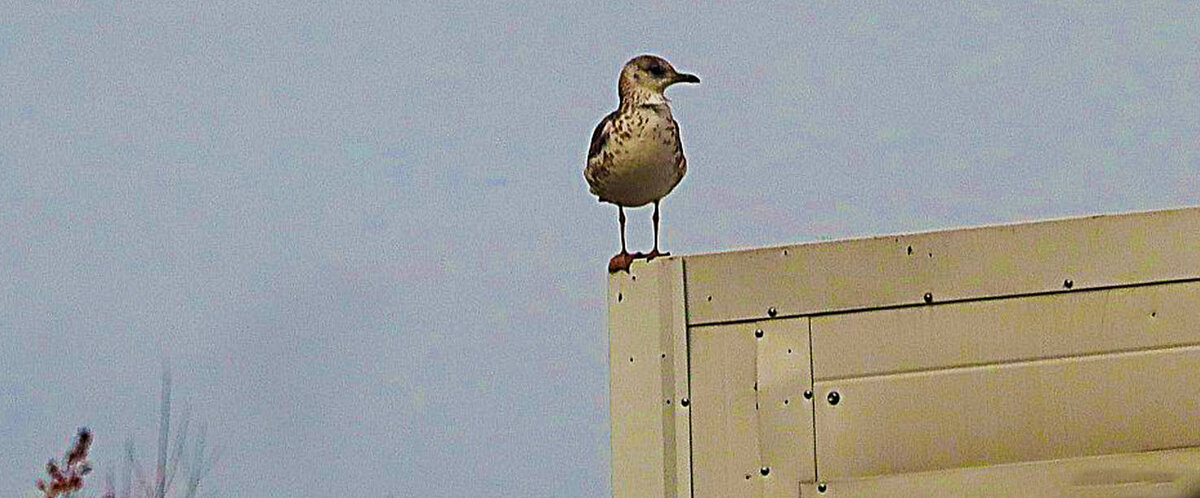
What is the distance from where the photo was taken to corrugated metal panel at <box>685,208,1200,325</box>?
402 centimetres

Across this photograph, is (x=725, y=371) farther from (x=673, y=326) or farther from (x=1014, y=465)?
(x=1014, y=465)

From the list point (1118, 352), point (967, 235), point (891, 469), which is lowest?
point (891, 469)

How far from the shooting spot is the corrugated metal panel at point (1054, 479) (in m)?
3.83

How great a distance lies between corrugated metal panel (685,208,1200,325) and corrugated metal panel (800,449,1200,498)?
1.34ft

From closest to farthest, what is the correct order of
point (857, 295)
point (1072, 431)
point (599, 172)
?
point (1072, 431) → point (857, 295) → point (599, 172)

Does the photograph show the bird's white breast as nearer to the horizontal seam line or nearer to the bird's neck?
the bird's neck

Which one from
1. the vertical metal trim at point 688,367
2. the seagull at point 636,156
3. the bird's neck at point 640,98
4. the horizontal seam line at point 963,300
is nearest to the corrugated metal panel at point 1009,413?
the horizontal seam line at point 963,300

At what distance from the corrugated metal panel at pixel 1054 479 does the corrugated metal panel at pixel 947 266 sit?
1.34ft

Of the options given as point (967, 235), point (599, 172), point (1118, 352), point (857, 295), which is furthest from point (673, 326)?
point (599, 172)

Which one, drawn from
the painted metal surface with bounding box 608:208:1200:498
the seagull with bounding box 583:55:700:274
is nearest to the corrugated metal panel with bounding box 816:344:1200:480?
the painted metal surface with bounding box 608:208:1200:498

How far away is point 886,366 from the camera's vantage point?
4102mm

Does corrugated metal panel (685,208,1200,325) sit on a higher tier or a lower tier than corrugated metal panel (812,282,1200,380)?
higher

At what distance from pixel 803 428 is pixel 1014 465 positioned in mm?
478

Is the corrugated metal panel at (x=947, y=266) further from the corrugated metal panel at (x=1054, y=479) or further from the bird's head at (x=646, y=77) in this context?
the bird's head at (x=646, y=77)
